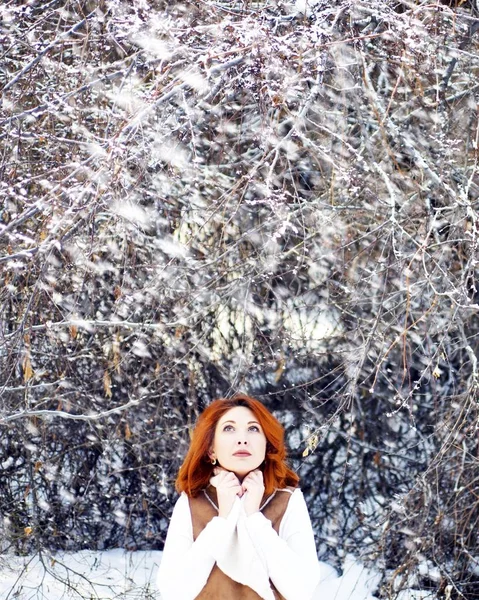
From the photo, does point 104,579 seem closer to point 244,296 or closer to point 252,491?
point 244,296

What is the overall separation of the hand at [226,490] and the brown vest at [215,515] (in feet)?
0.28

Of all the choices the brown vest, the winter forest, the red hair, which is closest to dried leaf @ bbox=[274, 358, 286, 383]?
the winter forest

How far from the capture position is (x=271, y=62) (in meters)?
2.80

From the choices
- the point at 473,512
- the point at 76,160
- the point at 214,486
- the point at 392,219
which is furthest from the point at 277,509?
the point at 473,512

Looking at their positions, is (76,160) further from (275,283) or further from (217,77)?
(275,283)

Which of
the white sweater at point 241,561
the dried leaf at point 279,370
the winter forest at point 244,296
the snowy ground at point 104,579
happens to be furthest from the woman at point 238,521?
the dried leaf at point 279,370

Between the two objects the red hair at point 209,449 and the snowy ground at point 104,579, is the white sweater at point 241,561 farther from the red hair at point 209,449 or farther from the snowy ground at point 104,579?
the snowy ground at point 104,579

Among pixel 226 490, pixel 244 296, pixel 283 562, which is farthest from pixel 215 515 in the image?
pixel 244 296

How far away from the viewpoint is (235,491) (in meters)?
2.32

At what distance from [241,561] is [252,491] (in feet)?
0.58

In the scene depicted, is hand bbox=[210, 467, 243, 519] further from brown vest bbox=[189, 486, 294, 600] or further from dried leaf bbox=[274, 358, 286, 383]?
dried leaf bbox=[274, 358, 286, 383]

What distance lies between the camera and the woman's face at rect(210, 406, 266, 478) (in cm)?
245

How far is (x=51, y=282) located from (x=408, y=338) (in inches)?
70.5

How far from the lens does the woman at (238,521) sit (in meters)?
2.26
